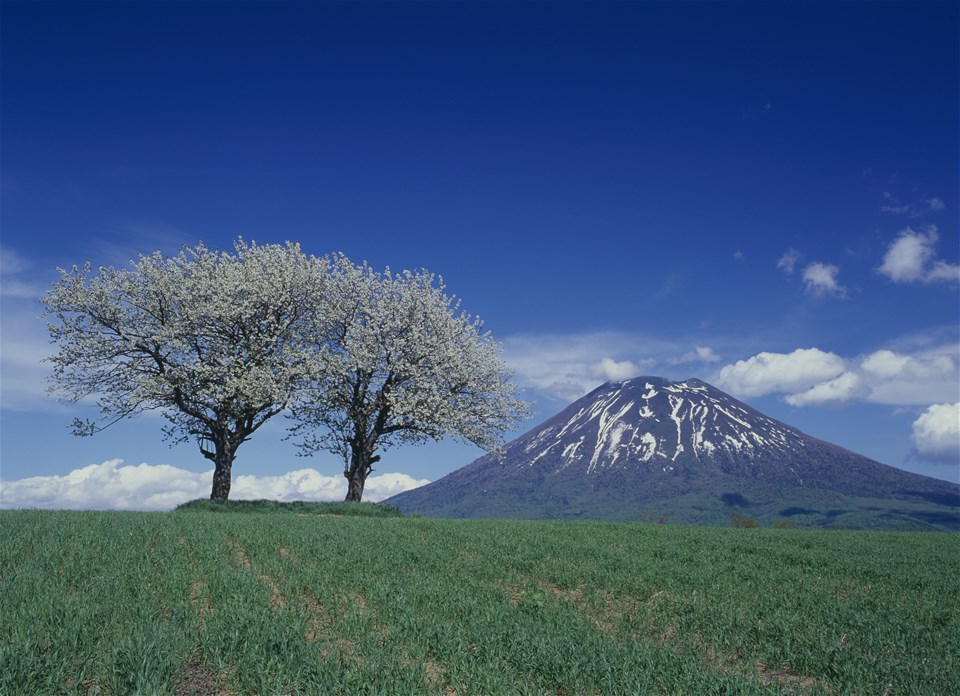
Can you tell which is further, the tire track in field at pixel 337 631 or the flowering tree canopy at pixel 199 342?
the flowering tree canopy at pixel 199 342

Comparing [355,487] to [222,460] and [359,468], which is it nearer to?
[359,468]

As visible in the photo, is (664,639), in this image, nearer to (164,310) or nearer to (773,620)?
(773,620)

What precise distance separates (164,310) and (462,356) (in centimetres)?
2033

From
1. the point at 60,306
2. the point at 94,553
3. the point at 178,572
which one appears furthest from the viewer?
the point at 60,306

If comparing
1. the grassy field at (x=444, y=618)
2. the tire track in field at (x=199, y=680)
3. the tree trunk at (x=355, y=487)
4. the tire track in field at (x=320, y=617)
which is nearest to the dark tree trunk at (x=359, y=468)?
the tree trunk at (x=355, y=487)

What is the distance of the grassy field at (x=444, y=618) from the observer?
27.3ft

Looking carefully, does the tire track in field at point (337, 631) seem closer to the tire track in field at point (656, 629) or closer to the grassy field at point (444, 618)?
the grassy field at point (444, 618)

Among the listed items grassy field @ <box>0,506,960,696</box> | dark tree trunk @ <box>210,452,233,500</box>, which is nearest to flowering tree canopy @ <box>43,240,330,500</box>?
dark tree trunk @ <box>210,452,233,500</box>

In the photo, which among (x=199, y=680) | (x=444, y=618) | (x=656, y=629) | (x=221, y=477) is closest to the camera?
(x=199, y=680)

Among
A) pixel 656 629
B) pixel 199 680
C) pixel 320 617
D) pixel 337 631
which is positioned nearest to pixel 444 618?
pixel 337 631

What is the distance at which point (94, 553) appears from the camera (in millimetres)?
15945

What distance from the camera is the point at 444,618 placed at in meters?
11.2

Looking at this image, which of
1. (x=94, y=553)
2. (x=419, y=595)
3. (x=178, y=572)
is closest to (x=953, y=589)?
(x=419, y=595)

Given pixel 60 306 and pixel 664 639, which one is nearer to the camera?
pixel 664 639
